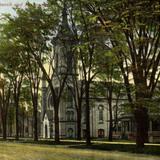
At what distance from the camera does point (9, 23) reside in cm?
4975

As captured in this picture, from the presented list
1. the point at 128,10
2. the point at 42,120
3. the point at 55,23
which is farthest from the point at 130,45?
the point at 42,120

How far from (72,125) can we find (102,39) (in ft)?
224

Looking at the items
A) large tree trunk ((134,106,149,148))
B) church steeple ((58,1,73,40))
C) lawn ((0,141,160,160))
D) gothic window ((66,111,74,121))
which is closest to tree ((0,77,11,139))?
church steeple ((58,1,73,40))

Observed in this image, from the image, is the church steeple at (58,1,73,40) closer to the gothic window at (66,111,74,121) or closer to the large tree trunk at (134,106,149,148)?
the large tree trunk at (134,106,149,148)

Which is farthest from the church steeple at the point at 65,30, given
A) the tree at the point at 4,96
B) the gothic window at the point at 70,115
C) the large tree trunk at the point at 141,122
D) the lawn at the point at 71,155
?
the gothic window at the point at 70,115

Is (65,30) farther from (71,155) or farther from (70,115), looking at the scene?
(70,115)

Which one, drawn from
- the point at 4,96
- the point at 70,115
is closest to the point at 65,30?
the point at 4,96

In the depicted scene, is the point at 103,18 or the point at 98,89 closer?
the point at 103,18

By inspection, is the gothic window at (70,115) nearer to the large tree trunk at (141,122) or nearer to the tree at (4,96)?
the tree at (4,96)

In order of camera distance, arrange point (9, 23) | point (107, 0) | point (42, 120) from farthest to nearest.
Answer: point (42, 120)
point (9, 23)
point (107, 0)

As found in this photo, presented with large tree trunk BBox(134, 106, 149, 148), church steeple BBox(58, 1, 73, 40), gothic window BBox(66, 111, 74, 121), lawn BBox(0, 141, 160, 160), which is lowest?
lawn BBox(0, 141, 160, 160)

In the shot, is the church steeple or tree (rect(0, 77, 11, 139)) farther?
tree (rect(0, 77, 11, 139))

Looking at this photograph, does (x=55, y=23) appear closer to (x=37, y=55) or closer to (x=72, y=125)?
(x=37, y=55)

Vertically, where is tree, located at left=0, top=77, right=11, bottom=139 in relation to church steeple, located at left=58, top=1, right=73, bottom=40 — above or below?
below
